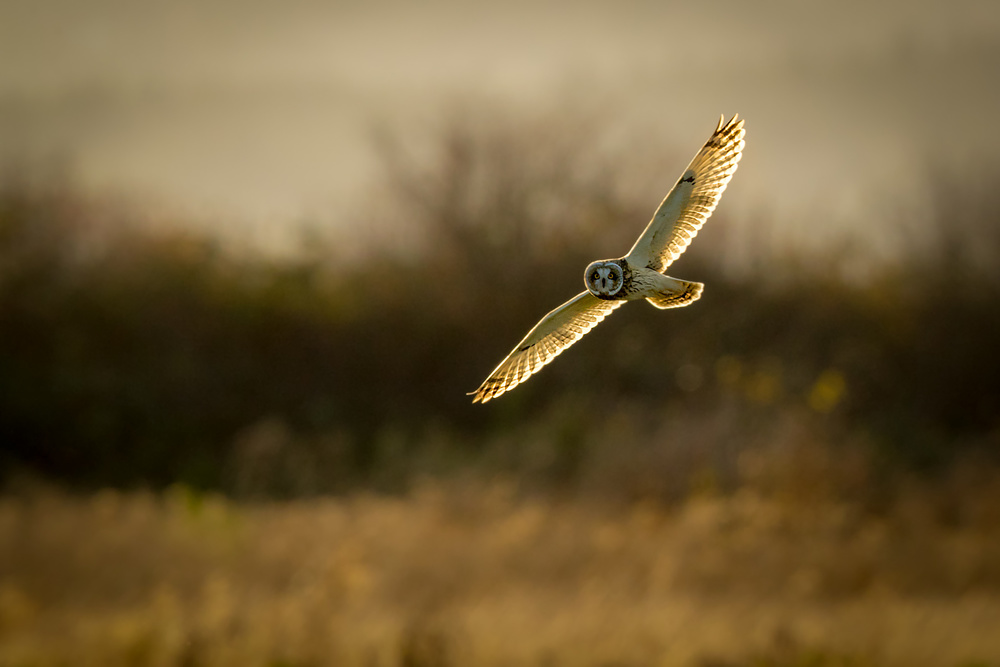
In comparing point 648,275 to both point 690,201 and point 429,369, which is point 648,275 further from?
point 429,369

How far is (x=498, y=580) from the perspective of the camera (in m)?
11.2

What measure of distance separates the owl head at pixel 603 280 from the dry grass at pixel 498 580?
24.4 ft

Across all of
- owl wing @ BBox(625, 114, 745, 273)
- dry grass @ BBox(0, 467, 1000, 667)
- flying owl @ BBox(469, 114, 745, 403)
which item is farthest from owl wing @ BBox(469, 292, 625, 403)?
dry grass @ BBox(0, 467, 1000, 667)

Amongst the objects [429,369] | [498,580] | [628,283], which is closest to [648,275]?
[628,283]

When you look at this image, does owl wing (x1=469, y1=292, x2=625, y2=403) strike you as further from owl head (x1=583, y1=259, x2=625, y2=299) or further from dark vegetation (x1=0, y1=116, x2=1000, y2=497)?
dark vegetation (x1=0, y1=116, x2=1000, y2=497)

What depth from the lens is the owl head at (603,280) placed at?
121cm

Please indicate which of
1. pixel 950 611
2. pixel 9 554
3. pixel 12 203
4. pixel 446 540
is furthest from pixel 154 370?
pixel 950 611

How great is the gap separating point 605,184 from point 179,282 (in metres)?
13.9

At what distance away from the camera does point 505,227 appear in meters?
10.1

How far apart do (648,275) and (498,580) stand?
10355mm

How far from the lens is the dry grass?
338 inches

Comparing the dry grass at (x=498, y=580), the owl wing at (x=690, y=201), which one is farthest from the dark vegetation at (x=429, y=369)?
the owl wing at (x=690, y=201)

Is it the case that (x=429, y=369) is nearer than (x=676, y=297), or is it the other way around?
(x=676, y=297)

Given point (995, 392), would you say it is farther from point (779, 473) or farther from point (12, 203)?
point (12, 203)
